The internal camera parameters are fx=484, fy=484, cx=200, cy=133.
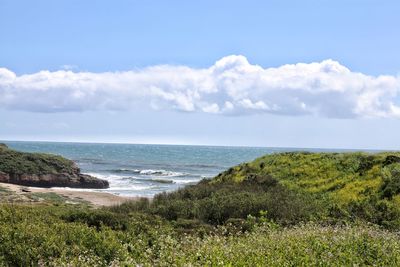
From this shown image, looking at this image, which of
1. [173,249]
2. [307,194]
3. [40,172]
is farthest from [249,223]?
[40,172]

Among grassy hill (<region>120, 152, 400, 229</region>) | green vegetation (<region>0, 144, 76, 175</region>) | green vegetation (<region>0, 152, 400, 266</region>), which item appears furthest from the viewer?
green vegetation (<region>0, 144, 76, 175</region>)

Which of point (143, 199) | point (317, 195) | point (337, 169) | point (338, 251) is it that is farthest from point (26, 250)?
point (337, 169)

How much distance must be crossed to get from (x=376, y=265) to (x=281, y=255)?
4.41 feet

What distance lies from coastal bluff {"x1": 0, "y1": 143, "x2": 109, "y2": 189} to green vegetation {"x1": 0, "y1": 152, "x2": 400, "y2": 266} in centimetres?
2445

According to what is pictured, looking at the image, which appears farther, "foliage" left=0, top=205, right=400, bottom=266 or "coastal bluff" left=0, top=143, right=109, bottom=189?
"coastal bluff" left=0, top=143, right=109, bottom=189

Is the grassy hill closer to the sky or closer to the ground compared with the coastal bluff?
closer to the sky

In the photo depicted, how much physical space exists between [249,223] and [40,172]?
37.4 metres

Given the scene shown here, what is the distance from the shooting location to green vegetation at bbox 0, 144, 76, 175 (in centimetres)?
4544

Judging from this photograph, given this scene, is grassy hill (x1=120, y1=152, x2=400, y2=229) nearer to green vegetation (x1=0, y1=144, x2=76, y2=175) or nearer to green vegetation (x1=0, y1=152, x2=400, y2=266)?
green vegetation (x1=0, y1=152, x2=400, y2=266)

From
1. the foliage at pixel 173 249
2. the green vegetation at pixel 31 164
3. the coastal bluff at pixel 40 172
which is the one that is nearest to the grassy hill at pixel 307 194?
the foliage at pixel 173 249

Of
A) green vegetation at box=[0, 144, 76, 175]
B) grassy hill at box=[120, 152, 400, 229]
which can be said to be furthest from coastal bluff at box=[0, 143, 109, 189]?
grassy hill at box=[120, 152, 400, 229]

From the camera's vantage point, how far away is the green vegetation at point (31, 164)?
4544cm

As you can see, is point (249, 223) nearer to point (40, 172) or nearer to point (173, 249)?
point (173, 249)

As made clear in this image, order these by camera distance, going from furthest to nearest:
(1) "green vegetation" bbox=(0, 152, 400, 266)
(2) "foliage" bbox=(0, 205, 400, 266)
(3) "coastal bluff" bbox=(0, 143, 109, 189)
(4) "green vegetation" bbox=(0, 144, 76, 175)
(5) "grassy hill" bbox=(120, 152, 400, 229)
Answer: (4) "green vegetation" bbox=(0, 144, 76, 175)
(3) "coastal bluff" bbox=(0, 143, 109, 189)
(5) "grassy hill" bbox=(120, 152, 400, 229)
(1) "green vegetation" bbox=(0, 152, 400, 266)
(2) "foliage" bbox=(0, 205, 400, 266)
